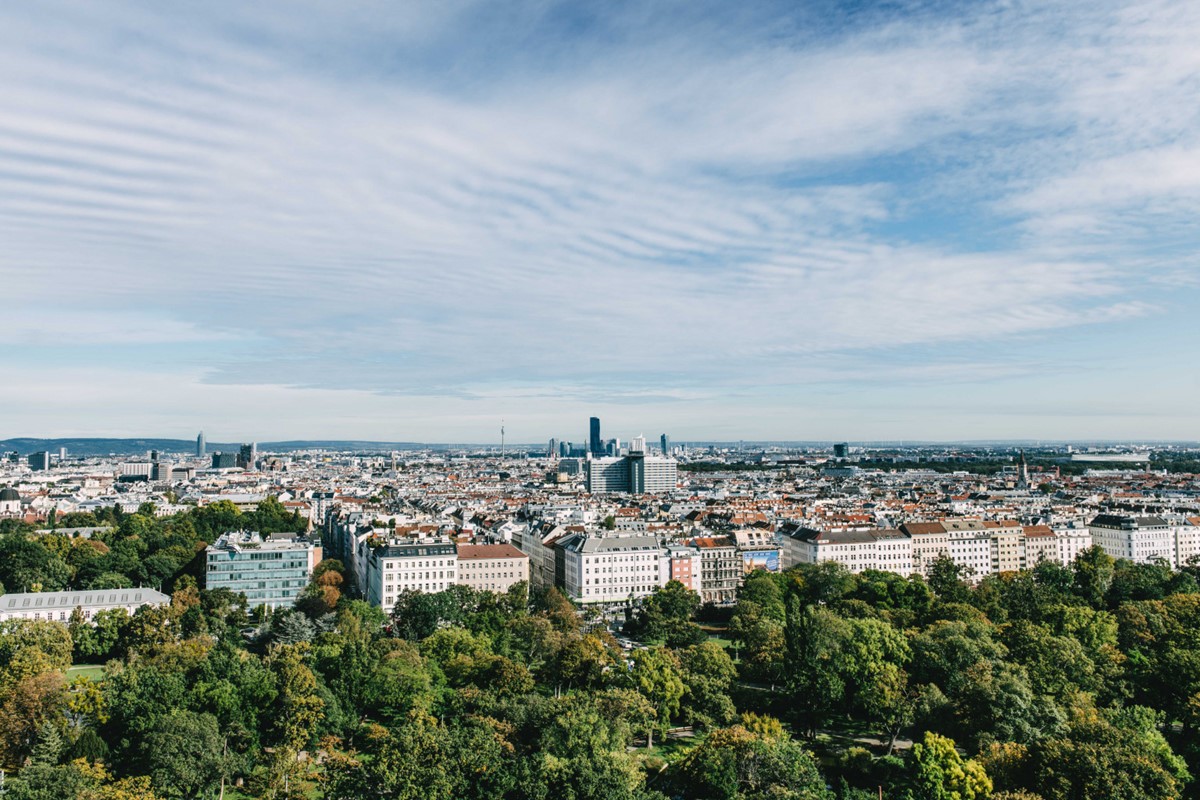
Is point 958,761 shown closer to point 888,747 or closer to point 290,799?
point 888,747

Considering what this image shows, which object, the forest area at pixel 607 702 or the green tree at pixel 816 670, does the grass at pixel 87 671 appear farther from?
the green tree at pixel 816 670

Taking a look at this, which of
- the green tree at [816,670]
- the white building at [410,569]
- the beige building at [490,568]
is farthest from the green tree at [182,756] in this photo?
the beige building at [490,568]

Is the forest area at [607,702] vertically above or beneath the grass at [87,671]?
above

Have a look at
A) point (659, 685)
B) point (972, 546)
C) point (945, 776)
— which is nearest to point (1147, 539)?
point (972, 546)

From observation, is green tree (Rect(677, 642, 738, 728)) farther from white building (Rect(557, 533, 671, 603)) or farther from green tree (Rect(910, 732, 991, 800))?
white building (Rect(557, 533, 671, 603))

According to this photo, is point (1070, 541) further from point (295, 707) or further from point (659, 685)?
point (295, 707)

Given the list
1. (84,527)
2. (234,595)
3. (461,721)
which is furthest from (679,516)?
(461,721)

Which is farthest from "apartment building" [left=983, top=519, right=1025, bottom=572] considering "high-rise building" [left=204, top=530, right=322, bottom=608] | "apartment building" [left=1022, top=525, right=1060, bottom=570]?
"high-rise building" [left=204, top=530, right=322, bottom=608]
